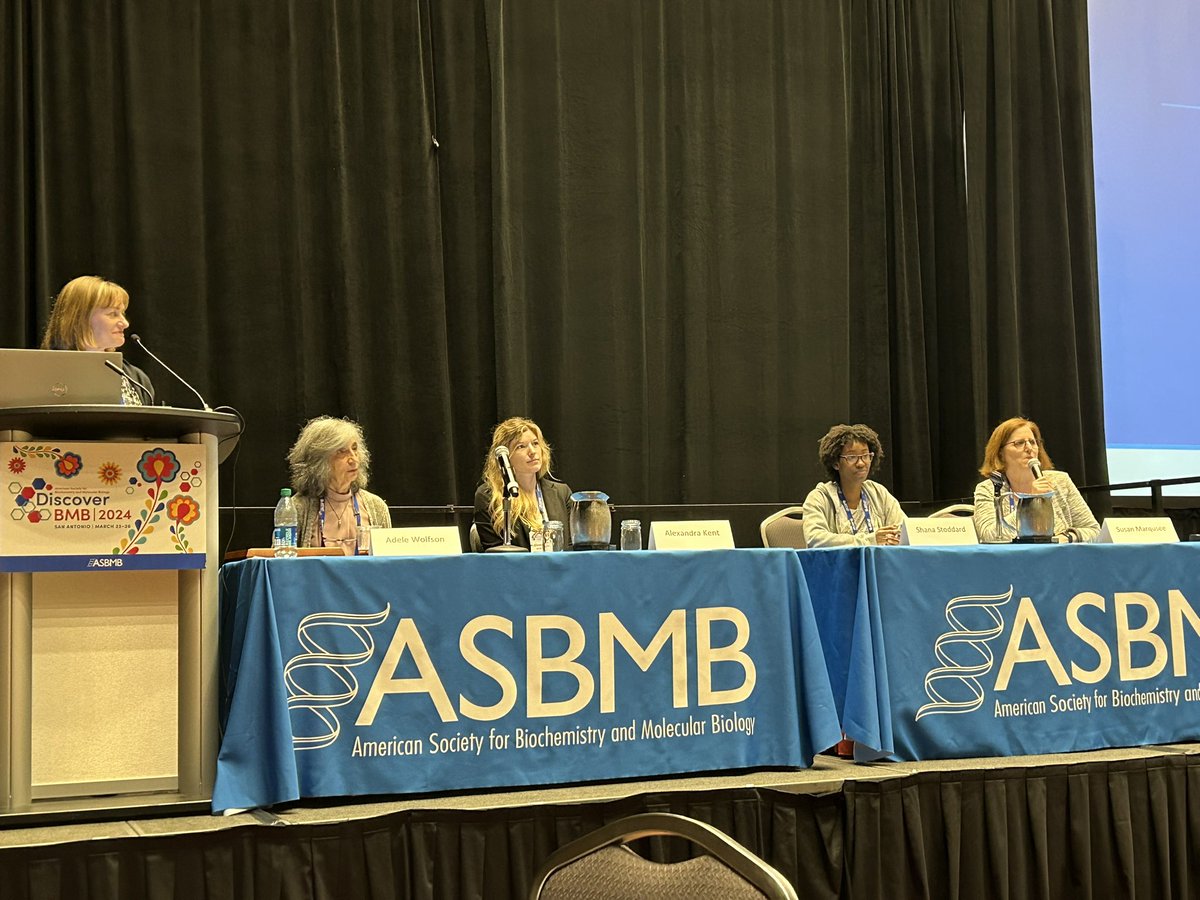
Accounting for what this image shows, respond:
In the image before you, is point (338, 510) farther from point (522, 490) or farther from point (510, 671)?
point (510, 671)

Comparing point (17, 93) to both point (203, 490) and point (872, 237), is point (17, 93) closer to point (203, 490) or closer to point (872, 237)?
point (203, 490)

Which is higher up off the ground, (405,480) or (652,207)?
(652,207)

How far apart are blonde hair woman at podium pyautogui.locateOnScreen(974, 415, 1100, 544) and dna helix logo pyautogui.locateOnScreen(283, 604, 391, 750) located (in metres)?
1.98

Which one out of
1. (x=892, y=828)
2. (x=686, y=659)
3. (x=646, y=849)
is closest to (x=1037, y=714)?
(x=892, y=828)

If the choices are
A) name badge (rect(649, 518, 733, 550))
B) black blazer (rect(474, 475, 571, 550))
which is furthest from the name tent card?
black blazer (rect(474, 475, 571, 550))

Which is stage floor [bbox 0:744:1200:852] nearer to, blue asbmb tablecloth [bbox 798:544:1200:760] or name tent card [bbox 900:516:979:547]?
blue asbmb tablecloth [bbox 798:544:1200:760]

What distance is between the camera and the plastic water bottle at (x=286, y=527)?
2.79m

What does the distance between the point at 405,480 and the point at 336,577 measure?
2.50 meters

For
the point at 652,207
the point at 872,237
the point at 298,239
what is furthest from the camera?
the point at 872,237

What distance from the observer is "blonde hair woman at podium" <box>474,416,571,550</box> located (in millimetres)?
3742

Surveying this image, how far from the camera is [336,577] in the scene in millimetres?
2709

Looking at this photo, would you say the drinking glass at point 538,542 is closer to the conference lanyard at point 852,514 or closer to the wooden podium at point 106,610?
the wooden podium at point 106,610

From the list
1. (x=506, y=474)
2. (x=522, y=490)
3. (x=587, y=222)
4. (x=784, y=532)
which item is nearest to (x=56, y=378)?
(x=506, y=474)

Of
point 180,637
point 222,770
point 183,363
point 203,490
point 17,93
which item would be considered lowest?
point 222,770
